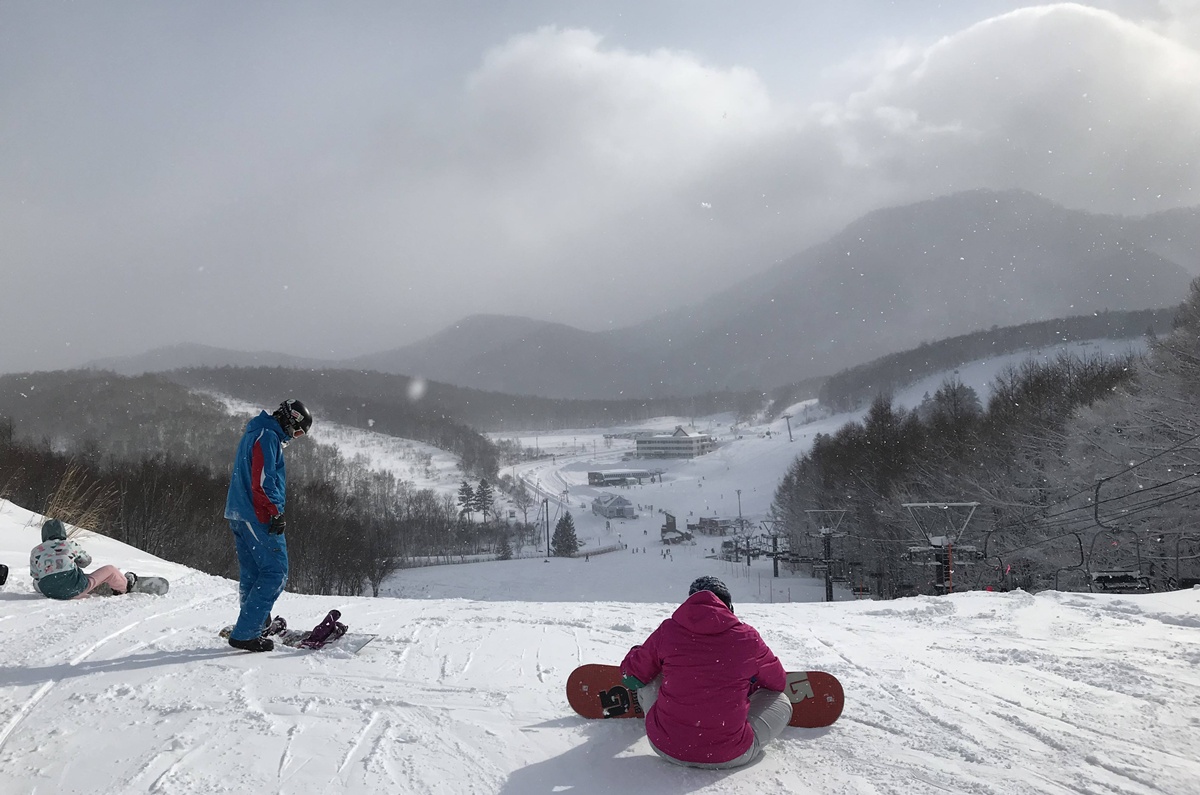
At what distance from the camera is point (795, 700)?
11.5 feet

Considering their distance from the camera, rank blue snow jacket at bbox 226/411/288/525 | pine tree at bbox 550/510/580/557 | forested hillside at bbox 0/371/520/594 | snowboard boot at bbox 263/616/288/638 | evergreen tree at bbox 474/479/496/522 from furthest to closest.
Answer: evergreen tree at bbox 474/479/496/522, pine tree at bbox 550/510/580/557, forested hillside at bbox 0/371/520/594, snowboard boot at bbox 263/616/288/638, blue snow jacket at bbox 226/411/288/525

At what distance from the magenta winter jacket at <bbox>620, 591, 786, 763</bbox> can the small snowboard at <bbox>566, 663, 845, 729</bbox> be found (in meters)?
0.56

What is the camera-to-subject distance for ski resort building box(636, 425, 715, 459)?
149375 millimetres

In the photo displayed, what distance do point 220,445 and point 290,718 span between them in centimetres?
9815

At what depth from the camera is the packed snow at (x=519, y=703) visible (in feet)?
9.64

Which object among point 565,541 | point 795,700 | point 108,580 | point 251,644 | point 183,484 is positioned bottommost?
point 565,541

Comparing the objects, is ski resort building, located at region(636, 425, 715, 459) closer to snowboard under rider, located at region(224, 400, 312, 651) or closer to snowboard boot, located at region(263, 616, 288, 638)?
snowboard boot, located at region(263, 616, 288, 638)

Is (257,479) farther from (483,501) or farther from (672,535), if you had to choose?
(483,501)

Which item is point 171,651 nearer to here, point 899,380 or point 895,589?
point 895,589

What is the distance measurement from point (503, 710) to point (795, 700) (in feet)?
5.46

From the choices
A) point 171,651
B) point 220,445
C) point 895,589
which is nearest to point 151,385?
point 220,445

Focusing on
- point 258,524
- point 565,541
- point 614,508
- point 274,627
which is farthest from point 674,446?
point 258,524

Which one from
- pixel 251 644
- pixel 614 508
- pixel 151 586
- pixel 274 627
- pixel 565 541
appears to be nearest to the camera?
pixel 251 644

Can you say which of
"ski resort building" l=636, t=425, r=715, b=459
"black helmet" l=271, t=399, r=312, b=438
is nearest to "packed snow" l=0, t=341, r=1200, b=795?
"black helmet" l=271, t=399, r=312, b=438
